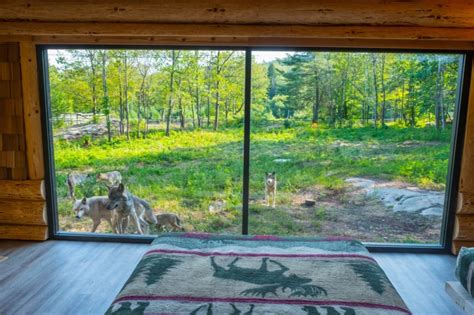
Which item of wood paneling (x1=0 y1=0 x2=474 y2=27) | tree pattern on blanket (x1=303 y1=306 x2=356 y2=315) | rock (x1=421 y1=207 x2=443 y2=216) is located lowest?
rock (x1=421 y1=207 x2=443 y2=216)

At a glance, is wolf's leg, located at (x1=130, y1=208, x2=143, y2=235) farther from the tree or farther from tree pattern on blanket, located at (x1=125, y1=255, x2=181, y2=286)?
tree pattern on blanket, located at (x1=125, y1=255, x2=181, y2=286)

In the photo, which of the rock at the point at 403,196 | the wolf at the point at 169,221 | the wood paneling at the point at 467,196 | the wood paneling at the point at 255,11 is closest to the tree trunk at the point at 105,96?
the wood paneling at the point at 255,11

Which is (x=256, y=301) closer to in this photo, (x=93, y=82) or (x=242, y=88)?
(x=242, y=88)

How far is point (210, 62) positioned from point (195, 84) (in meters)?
0.28

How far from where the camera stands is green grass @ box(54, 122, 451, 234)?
374 centimetres

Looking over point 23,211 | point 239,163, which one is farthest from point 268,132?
point 23,211

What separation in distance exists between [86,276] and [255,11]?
2.80m

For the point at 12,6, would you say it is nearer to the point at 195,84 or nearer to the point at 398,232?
the point at 195,84

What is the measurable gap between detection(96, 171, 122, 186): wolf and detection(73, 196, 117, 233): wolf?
6.9 inches

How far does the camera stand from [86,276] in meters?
3.09

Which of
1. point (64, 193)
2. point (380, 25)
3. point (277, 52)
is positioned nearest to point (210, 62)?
point (277, 52)

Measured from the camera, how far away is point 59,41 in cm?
360

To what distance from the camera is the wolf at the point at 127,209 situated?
3.87 meters

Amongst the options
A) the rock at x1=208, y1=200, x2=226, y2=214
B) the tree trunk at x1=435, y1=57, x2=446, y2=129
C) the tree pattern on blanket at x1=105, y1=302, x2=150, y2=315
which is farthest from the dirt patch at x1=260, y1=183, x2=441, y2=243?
the tree pattern on blanket at x1=105, y1=302, x2=150, y2=315
